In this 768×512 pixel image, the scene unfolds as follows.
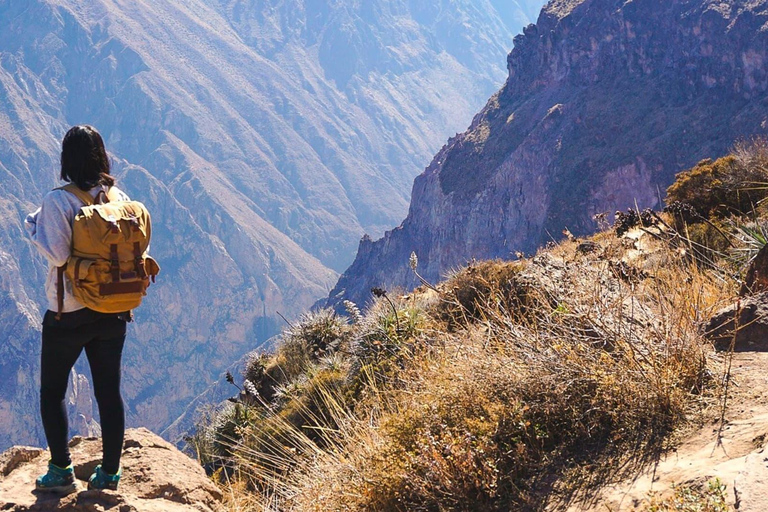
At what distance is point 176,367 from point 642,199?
15447 cm

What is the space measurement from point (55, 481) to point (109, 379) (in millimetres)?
670

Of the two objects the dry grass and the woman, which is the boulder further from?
the woman

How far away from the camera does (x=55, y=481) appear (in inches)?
150

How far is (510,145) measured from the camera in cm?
8706

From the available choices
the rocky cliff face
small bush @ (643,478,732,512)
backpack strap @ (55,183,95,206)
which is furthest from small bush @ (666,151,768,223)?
the rocky cliff face

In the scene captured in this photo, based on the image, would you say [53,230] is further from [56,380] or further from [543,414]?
[543,414]

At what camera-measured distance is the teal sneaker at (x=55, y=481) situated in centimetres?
381

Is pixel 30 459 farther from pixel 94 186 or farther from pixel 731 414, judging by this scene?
pixel 731 414

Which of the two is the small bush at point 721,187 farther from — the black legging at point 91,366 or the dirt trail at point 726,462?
the black legging at point 91,366

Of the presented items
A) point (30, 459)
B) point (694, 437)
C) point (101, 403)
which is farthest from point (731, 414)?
point (30, 459)

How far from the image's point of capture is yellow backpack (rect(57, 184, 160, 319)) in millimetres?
3504

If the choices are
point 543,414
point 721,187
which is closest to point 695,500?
point 543,414

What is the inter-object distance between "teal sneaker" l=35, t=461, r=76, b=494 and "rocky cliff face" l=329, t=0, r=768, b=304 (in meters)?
53.5

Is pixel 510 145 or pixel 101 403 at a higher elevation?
pixel 101 403
